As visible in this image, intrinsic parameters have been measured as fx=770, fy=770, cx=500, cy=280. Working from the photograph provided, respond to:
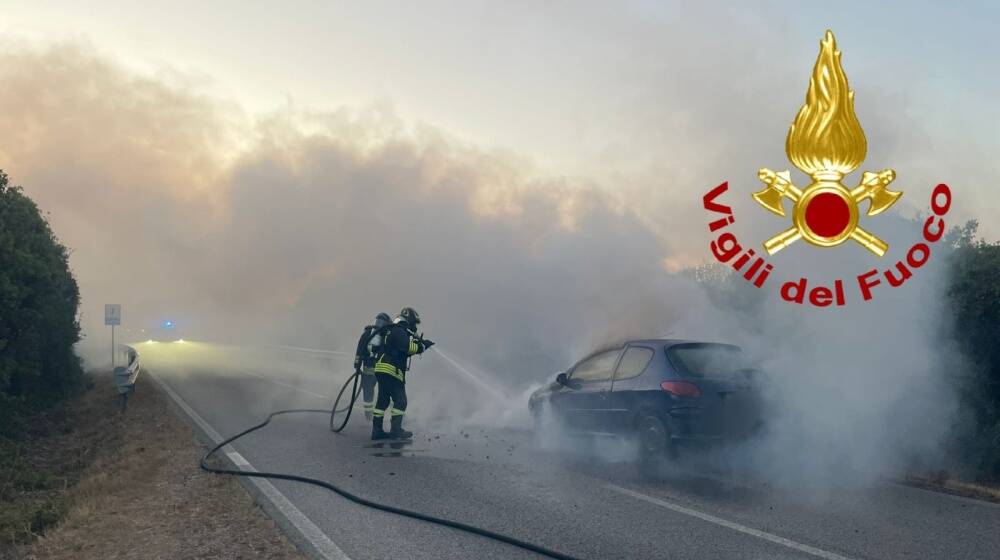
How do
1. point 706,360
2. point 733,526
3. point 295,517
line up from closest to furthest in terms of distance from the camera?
point 733,526 < point 295,517 < point 706,360

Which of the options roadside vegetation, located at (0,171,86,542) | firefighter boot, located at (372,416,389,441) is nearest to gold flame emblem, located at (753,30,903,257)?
firefighter boot, located at (372,416,389,441)

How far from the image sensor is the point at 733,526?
20.3ft

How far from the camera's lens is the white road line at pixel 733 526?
5.43 m

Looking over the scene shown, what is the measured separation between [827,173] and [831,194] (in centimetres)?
46

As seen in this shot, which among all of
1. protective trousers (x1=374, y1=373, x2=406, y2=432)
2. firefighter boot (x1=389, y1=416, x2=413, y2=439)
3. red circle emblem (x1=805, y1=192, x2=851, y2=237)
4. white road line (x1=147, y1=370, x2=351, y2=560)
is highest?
red circle emblem (x1=805, y1=192, x2=851, y2=237)

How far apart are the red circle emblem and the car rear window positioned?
89.2 inches

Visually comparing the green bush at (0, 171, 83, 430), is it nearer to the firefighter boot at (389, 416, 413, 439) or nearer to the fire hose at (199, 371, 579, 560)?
the fire hose at (199, 371, 579, 560)

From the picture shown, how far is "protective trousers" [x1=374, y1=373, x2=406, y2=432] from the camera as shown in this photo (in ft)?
36.3

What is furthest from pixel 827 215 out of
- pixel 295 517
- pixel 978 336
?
pixel 295 517

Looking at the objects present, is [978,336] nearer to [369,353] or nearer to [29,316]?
[369,353]

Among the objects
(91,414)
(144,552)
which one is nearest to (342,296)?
(91,414)

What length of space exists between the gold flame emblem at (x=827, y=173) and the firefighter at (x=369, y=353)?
237 inches

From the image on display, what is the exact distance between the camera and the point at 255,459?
30.9 feet

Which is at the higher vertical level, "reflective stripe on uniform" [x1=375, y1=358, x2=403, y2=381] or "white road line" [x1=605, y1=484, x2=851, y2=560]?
"reflective stripe on uniform" [x1=375, y1=358, x2=403, y2=381]
